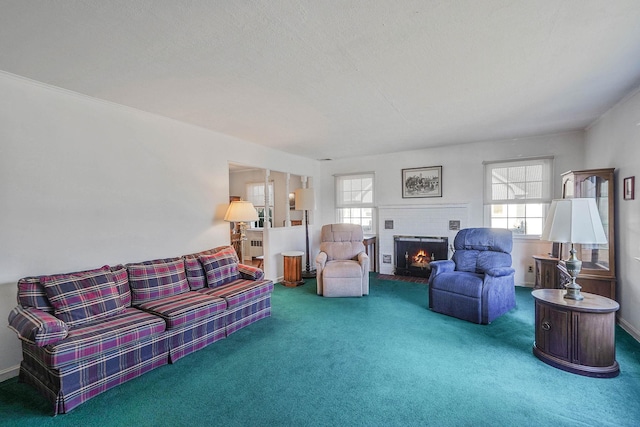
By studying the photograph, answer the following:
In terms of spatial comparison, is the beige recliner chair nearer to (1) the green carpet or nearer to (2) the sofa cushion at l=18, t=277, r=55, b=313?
(1) the green carpet

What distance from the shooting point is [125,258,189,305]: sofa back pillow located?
9.55 feet

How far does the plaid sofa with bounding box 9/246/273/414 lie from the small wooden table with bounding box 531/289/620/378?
2.86 m

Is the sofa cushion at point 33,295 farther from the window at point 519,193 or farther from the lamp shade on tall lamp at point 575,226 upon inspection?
the window at point 519,193

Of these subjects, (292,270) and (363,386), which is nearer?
(363,386)

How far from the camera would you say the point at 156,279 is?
3041 millimetres

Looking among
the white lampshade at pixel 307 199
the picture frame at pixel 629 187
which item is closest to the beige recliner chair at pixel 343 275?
the white lampshade at pixel 307 199

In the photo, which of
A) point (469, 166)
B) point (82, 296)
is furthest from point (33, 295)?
point (469, 166)

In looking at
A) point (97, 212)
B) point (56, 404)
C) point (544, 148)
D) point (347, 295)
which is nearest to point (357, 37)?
point (97, 212)

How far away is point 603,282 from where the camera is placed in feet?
10.9

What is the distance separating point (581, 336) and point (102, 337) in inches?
144

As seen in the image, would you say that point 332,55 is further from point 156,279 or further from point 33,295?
point 33,295

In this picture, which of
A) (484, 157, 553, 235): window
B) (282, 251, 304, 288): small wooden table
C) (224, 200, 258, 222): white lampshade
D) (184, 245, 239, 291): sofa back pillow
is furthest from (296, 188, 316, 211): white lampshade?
(484, 157, 553, 235): window

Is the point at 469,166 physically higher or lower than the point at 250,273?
higher

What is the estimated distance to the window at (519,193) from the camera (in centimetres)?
479
